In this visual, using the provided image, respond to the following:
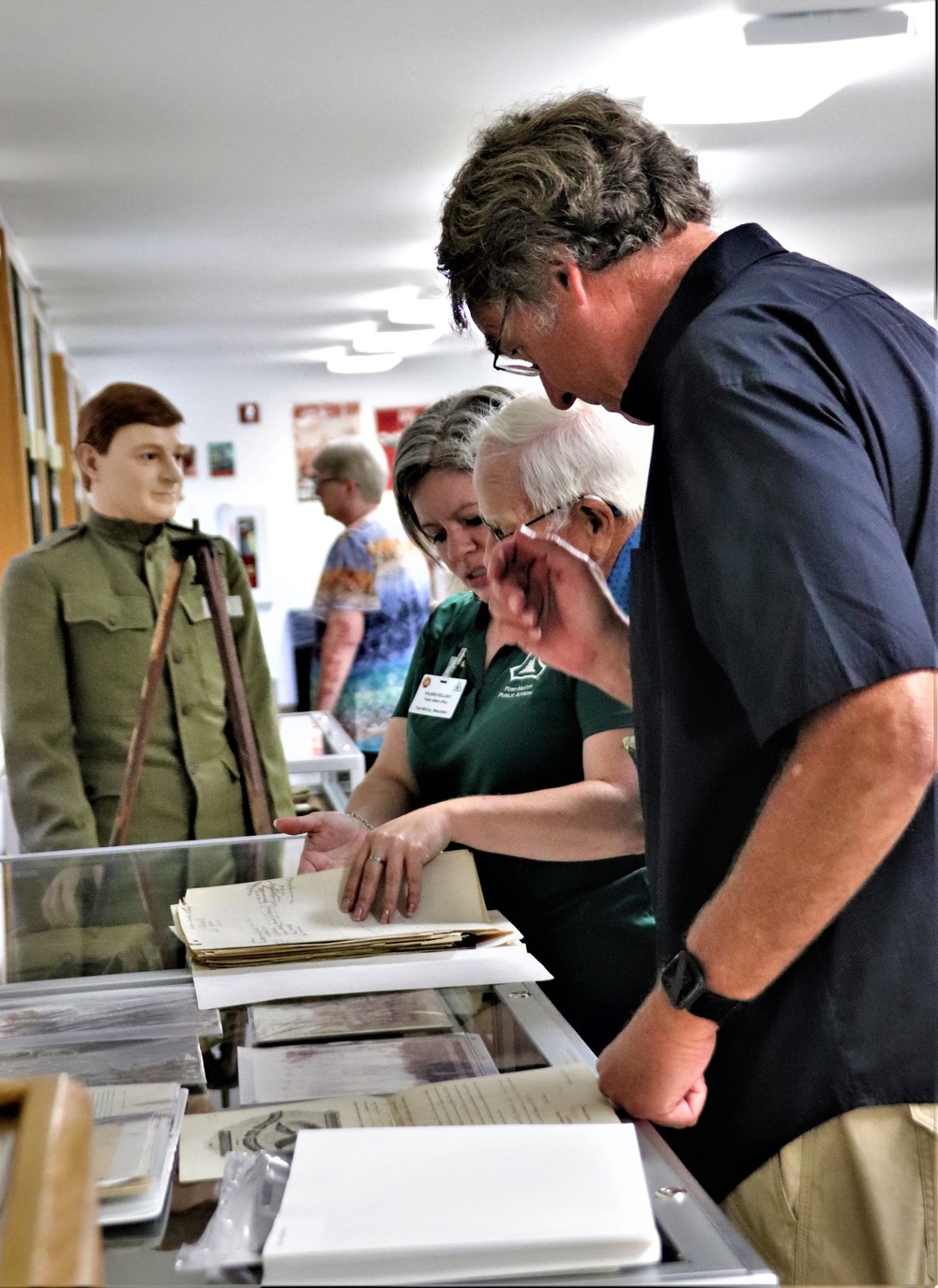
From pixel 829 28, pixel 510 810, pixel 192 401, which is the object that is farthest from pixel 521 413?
pixel 192 401

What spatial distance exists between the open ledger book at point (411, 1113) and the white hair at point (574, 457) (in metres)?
0.87

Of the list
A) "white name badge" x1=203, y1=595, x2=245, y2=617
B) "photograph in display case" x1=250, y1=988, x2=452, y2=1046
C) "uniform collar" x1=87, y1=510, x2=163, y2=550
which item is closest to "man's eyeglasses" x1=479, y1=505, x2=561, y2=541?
"photograph in display case" x1=250, y1=988, x2=452, y2=1046

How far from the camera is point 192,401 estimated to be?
11055 millimetres

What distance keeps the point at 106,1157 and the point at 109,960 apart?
0.67 m

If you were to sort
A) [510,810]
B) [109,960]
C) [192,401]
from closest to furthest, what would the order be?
[109,960]
[510,810]
[192,401]

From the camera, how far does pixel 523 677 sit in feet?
5.96

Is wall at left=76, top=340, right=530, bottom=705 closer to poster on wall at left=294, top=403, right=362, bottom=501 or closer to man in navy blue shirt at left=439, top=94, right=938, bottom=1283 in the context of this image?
poster on wall at left=294, top=403, right=362, bottom=501

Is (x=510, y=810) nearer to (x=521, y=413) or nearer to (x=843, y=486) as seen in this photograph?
(x=521, y=413)

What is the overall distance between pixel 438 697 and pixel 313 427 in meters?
9.68

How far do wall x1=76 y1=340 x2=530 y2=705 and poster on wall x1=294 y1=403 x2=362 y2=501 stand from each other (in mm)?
62

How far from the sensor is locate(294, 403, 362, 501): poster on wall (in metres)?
11.3

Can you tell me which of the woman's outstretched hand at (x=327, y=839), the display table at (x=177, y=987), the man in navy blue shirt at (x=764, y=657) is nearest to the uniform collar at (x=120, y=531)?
the display table at (x=177, y=987)

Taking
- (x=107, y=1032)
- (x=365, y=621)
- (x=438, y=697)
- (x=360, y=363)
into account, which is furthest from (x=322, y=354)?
(x=107, y=1032)

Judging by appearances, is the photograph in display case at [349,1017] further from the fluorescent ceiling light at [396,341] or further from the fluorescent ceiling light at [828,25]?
the fluorescent ceiling light at [396,341]
